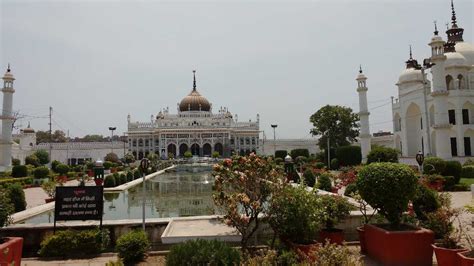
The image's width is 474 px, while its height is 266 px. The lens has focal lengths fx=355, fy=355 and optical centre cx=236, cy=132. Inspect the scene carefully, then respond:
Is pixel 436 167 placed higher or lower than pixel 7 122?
lower

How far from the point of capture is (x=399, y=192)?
4797 mm

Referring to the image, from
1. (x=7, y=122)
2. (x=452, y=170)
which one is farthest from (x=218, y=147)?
(x=452, y=170)

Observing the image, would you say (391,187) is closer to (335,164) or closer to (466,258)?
(466,258)

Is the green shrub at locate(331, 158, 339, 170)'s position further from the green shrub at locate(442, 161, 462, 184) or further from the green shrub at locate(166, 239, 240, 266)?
the green shrub at locate(166, 239, 240, 266)

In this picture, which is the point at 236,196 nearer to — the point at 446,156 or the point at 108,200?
the point at 108,200

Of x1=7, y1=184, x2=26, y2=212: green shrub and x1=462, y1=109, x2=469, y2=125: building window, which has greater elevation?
x1=462, y1=109, x2=469, y2=125: building window

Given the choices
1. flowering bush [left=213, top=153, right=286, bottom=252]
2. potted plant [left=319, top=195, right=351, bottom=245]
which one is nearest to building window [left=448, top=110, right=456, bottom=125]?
potted plant [left=319, top=195, right=351, bottom=245]

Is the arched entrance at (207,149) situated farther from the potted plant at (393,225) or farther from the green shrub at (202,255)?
the green shrub at (202,255)

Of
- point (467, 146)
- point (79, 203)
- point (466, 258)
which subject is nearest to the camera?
point (466, 258)

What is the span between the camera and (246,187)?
17.5 feet

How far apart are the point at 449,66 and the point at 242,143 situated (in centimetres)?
4194

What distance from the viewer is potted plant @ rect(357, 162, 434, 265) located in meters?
4.57

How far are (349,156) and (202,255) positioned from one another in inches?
1064

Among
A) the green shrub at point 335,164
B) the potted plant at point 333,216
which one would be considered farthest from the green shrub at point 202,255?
the green shrub at point 335,164
